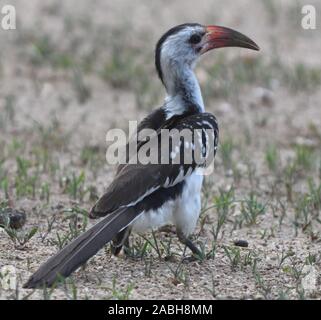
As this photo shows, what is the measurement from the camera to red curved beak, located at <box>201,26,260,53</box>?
18.4ft

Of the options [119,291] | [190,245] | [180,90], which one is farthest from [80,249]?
[180,90]

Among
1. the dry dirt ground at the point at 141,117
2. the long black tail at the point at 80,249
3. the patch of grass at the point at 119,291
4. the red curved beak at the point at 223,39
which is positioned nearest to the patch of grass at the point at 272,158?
the dry dirt ground at the point at 141,117

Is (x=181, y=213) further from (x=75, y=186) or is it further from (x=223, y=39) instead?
(x=223, y=39)

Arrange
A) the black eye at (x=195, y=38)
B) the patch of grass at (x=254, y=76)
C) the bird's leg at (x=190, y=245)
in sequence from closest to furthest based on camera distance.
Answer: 1. the bird's leg at (x=190, y=245)
2. the black eye at (x=195, y=38)
3. the patch of grass at (x=254, y=76)

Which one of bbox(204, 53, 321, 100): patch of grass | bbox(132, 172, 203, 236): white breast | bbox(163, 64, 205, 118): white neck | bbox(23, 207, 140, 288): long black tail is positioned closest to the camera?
bbox(23, 207, 140, 288): long black tail

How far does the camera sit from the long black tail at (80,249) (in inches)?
166

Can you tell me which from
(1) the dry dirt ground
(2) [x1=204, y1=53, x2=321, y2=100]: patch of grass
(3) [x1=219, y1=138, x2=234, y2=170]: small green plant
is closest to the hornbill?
(1) the dry dirt ground

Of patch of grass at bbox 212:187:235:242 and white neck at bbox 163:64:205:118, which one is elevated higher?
white neck at bbox 163:64:205:118

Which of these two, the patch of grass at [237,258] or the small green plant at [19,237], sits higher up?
the small green plant at [19,237]

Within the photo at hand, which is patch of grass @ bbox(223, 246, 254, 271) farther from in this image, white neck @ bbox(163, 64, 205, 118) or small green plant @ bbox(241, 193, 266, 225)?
white neck @ bbox(163, 64, 205, 118)

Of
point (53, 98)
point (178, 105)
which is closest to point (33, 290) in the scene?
point (178, 105)

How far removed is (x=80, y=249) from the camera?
172 inches

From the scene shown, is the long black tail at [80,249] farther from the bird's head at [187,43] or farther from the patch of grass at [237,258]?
the bird's head at [187,43]

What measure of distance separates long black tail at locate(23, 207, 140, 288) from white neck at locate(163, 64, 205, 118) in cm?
86
